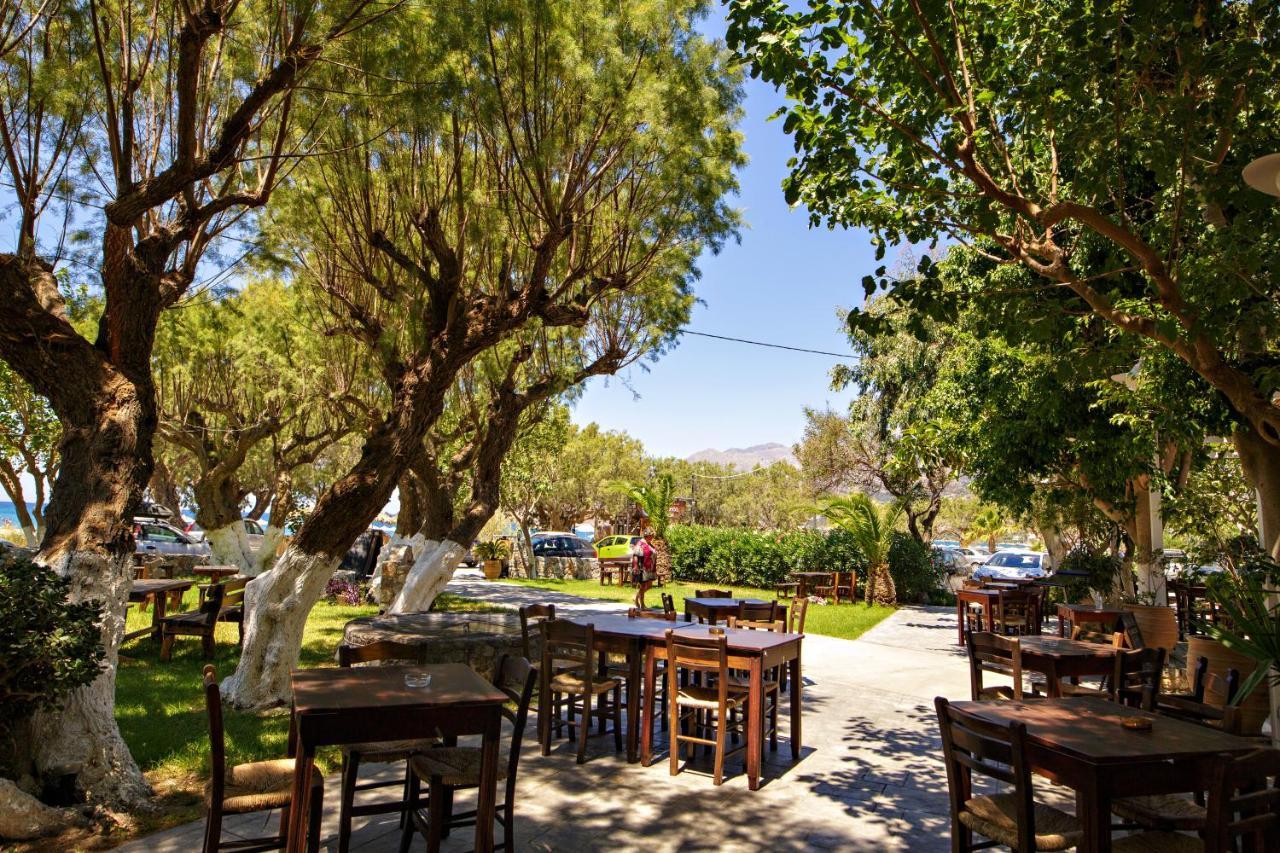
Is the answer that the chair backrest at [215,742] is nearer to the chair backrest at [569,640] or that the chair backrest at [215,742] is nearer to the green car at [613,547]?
the chair backrest at [569,640]

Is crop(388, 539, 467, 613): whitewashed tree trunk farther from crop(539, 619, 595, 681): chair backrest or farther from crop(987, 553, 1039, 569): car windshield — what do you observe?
crop(987, 553, 1039, 569): car windshield

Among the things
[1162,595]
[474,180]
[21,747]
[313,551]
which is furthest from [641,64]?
[1162,595]

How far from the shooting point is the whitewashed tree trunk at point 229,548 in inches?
703

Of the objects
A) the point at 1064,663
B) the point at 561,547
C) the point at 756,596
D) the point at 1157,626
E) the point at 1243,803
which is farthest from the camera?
the point at 561,547

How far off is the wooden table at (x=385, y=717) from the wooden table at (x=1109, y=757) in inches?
94.5

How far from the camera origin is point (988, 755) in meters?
3.46

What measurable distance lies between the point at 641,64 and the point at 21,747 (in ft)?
27.3

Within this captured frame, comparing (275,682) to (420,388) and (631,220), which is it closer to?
(420,388)

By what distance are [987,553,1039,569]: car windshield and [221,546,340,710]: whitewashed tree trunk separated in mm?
21743

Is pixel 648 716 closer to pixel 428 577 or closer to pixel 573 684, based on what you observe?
pixel 573 684

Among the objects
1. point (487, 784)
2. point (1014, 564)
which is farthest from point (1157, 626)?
point (1014, 564)

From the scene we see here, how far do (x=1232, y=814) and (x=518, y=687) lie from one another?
360 centimetres

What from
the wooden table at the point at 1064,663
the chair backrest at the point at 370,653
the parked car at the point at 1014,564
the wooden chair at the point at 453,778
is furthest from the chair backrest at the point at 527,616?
the parked car at the point at 1014,564

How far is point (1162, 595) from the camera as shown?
11.2 metres
